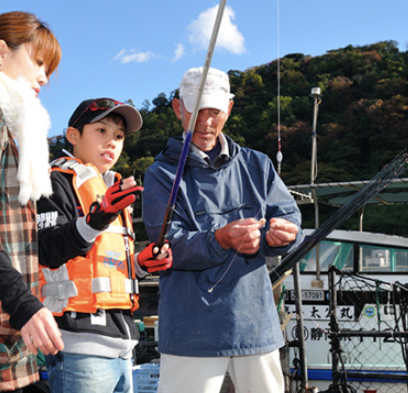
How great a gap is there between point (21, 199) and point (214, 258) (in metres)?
0.86

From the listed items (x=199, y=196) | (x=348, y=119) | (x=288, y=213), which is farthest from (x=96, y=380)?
(x=348, y=119)

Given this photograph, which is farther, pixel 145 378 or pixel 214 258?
pixel 145 378

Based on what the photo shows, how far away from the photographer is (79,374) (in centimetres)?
186

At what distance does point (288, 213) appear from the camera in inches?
91.4

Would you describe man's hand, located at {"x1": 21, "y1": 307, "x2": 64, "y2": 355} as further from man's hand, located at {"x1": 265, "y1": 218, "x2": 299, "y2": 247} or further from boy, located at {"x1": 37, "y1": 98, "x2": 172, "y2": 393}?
man's hand, located at {"x1": 265, "y1": 218, "x2": 299, "y2": 247}

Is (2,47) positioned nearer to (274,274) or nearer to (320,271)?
(274,274)

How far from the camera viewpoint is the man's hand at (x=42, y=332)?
131cm

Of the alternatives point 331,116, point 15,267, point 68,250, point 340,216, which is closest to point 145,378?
point 340,216

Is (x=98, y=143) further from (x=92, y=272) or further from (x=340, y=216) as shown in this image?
(x=340, y=216)

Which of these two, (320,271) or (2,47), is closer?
(2,47)

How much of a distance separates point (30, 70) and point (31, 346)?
86 cm

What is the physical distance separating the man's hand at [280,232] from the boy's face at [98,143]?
0.74 m

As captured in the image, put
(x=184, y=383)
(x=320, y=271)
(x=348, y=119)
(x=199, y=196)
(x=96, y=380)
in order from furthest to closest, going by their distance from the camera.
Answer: (x=348, y=119) → (x=320, y=271) → (x=199, y=196) → (x=184, y=383) → (x=96, y=380)

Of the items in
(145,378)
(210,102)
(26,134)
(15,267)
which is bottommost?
(145,378)
